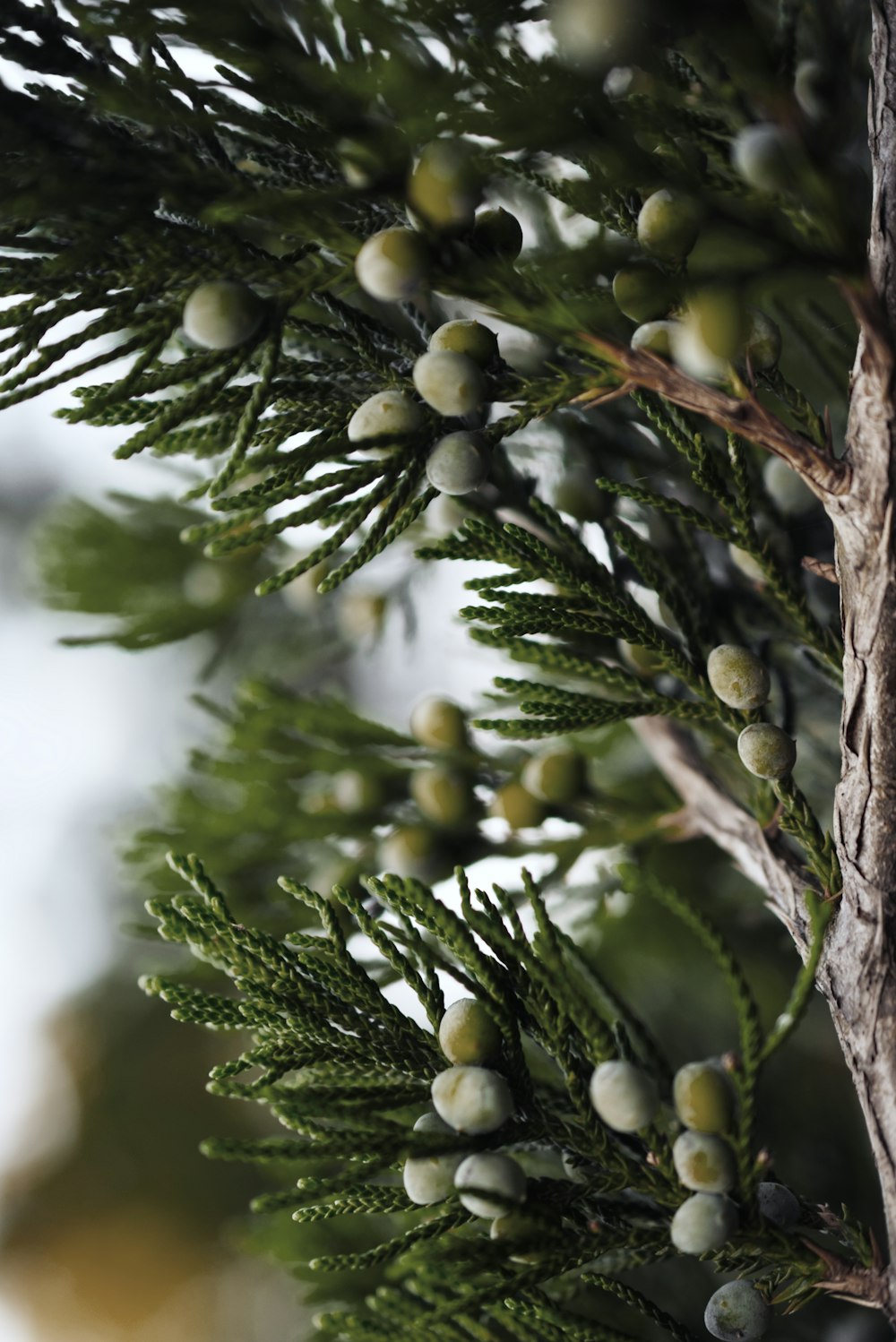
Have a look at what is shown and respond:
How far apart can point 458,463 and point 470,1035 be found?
0.94 ft

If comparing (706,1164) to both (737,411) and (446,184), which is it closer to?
(737,411)

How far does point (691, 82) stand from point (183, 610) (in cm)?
61

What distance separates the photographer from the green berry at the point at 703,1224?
455 millimetres

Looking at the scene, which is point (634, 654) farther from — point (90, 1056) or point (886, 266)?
point (90, 1056)

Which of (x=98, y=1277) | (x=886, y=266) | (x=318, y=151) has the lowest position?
(x=98, y=1277)

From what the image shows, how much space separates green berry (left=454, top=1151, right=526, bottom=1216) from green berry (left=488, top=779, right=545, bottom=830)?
0.41m

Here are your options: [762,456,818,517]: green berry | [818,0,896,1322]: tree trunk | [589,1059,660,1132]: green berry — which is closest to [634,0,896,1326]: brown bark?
[818,0,896,1322]: tree trunk

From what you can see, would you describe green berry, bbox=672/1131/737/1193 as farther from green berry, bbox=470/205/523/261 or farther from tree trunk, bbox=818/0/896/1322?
green berry, bbox=470/205/523/261

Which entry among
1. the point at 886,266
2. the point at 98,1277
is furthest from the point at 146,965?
the point at 98,1277

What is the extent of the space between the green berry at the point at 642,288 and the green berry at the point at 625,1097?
0.38m

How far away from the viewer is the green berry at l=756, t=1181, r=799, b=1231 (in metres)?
0.51

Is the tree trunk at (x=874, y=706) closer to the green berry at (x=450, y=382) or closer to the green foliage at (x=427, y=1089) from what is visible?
the green foliage at (x=427, y=1089)

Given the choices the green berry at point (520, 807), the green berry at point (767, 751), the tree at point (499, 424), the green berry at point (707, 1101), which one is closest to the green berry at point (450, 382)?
the tree at point (499, 424)

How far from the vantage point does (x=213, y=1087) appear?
1.60 ft
